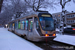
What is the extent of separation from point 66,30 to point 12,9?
1639cm

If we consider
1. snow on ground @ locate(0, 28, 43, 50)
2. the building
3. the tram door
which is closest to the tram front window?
the tram door

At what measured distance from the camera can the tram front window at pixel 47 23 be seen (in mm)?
8750

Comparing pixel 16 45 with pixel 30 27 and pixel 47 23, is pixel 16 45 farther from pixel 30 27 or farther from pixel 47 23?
pixel 47 23

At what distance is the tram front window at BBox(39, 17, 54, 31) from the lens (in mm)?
8750

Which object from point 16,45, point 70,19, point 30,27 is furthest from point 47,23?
point 70,19

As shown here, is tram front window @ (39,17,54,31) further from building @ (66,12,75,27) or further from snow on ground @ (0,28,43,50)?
building @ (66,12,75,27)

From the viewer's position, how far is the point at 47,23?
8.84 meters

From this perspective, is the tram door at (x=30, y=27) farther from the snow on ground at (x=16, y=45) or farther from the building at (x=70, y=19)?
the building at (x=70, y=19)

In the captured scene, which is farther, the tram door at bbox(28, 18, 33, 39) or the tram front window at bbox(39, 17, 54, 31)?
the tram door at bbox(28, 18, 33, 39)

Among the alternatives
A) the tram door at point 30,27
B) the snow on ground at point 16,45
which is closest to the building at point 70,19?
the tram door at point 30,27

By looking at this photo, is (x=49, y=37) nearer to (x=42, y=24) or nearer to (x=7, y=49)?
(x=42, y=24)

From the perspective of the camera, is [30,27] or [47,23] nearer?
[47,23]

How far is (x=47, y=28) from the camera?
347 inches

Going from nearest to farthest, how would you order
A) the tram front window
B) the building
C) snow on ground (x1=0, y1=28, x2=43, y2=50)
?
snow on ground (x1=0, y1=28, x2=43, y2=50) < the tram front window < the building
